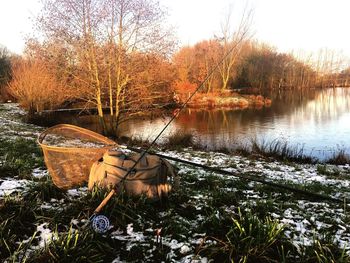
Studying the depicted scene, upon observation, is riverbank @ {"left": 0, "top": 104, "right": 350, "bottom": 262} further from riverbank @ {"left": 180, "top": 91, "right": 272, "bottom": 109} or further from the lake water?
riverbank @ {"left": 180, "top": 91, "right": 272, "bottom": 109}

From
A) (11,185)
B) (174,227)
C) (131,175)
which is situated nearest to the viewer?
(174,227)

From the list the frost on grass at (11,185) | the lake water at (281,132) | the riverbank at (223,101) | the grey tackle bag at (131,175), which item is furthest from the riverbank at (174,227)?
the riverbank at (223,101)

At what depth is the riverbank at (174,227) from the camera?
2.76 metres

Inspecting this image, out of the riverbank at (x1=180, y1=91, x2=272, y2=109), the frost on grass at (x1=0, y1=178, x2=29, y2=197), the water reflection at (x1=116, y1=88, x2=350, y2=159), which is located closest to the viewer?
the frost on grass at (x1=0, y1=178, x2=29, y2=197)

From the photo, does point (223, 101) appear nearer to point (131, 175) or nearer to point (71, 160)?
point (71, 160)

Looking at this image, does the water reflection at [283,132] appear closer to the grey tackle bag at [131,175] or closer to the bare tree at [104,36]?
the bare tree at [104,36]

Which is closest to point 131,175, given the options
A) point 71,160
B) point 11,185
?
point 71,160

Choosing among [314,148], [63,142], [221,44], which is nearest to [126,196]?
[63,142]

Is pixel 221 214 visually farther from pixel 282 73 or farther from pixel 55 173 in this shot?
pixel 282 73

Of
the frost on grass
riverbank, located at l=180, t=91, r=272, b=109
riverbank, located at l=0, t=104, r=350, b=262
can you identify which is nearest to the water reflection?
riverbank, located at l=0, t=104, r=350, b=262

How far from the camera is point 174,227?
3285 mm

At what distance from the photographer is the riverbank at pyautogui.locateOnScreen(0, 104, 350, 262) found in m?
2.76

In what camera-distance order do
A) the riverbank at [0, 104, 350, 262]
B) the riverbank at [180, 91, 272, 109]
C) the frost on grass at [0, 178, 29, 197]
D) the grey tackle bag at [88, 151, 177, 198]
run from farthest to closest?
the riverbank at [180, 91, 272, 109]
the frost on grass at [0, 178, 29, 197]
the grey tackle bag at [88, 151, 177, 198]
the riverbank at [0, 104, 350, 262]

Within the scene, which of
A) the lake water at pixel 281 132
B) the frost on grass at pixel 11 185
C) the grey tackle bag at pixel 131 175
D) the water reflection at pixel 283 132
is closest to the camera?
the grey tackle bag at pixel 131 175
